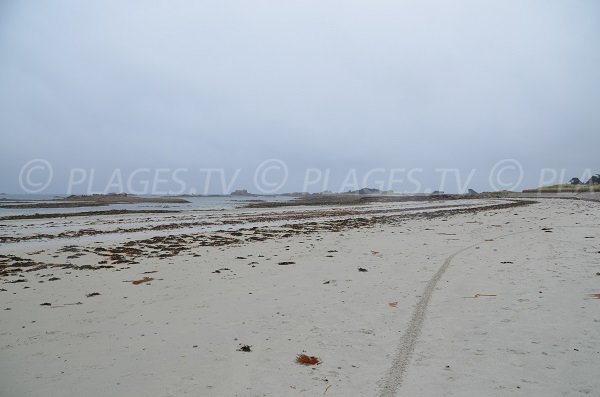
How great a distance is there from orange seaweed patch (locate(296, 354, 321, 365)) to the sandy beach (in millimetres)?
65

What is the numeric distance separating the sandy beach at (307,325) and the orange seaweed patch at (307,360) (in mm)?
65

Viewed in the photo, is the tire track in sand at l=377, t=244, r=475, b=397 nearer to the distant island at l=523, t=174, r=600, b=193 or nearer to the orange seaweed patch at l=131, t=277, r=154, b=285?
the orange seaweed patch at l=131, t=277, r=154, b=285

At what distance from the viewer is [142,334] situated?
4.29m

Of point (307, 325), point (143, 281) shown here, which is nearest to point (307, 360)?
point (307, 325)

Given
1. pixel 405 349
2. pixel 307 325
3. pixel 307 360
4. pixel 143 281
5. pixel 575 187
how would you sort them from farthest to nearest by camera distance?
pixel 575 187, pixel 143 281, pixel 307 325, pixel 405 349, pixel 307 360

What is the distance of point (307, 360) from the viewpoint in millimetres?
3549

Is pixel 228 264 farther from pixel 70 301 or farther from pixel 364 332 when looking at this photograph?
pixel 364 332

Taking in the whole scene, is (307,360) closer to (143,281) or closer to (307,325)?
(307,325)

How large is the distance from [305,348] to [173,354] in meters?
1.41

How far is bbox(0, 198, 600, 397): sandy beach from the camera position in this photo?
3129mm

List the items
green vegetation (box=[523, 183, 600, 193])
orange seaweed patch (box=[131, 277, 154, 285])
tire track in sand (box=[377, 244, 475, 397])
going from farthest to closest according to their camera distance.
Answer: green vegetation (box=[523, 183, 600, 193]), orange seaweed patch (box=[131, 277, 154, 285]), tire track in sand (box=[377, 244, 475, 397])

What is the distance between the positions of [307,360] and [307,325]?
979mm

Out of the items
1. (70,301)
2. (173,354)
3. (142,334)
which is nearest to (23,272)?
(70,301)

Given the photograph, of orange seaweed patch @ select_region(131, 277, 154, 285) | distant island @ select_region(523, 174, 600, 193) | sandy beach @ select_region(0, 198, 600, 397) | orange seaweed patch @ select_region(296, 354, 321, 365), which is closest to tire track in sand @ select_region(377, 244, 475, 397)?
sandy beach @ select_region(0, 198, 600, 397)
